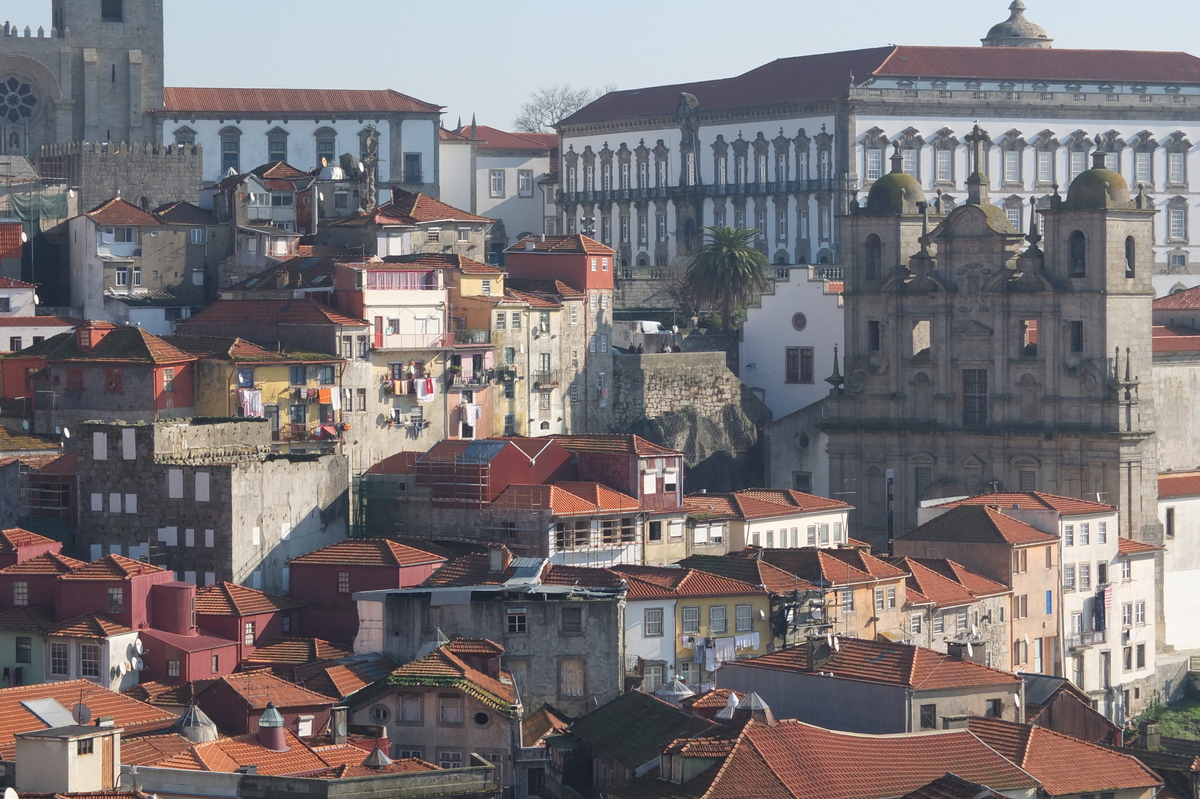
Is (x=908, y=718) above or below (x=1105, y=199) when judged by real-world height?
below

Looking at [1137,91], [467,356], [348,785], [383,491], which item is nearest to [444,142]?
[1137,91]

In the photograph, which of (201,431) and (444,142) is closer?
(201,431)

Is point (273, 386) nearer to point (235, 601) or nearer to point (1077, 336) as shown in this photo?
point (235, 601)

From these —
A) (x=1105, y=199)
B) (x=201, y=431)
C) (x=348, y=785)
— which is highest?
(x=1105, y=199)

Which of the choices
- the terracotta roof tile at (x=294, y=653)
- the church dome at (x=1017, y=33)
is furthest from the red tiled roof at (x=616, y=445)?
the church dome at (x=1017, y=33)

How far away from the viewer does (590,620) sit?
6731 centimetres

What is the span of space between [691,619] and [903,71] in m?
66.7

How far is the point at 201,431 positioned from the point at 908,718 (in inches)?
1027

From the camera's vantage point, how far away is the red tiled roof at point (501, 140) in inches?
5453

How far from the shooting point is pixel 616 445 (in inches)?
3246

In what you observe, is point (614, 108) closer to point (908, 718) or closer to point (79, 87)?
point (79, 87)

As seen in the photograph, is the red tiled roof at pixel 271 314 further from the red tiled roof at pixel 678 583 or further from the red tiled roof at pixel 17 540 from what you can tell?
the red tiled roof at pixel 678 583

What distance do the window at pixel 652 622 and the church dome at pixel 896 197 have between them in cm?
3466

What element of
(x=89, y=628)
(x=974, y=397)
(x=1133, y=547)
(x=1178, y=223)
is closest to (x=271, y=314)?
(x=89, y=628)
